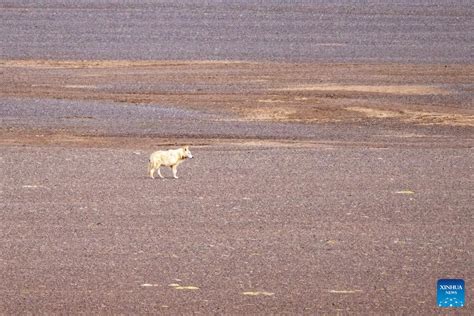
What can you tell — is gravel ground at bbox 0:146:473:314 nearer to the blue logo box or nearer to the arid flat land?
the arid flat land

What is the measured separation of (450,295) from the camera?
9602 mm

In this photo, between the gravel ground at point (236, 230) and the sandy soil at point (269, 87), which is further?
the sandy soil at point (269, 87)

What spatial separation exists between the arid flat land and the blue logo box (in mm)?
227

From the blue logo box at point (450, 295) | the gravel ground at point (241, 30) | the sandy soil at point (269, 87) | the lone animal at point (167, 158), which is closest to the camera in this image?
the blue logo box at point (450, 295)

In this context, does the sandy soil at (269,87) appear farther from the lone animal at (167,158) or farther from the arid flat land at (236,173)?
the lone animal at (167,158)

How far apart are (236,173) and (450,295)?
7.52 meters

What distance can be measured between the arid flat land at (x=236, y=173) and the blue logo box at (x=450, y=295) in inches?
8.9

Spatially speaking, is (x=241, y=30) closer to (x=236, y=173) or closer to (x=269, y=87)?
(x=269, y=87)

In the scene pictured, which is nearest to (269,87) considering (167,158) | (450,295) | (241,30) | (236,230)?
(167,158)

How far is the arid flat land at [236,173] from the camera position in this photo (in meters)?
10.8

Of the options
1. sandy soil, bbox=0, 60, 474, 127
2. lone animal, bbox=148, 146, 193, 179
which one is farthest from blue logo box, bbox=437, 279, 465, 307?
sandy soil, bbox=0, 60, 474, 127

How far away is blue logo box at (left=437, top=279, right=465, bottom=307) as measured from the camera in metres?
9.56

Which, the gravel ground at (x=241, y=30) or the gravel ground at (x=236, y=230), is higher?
the gravel ground at (x=241, y=30)

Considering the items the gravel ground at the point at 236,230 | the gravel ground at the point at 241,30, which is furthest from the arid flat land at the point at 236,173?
the gravel ground at the point at 241,30
